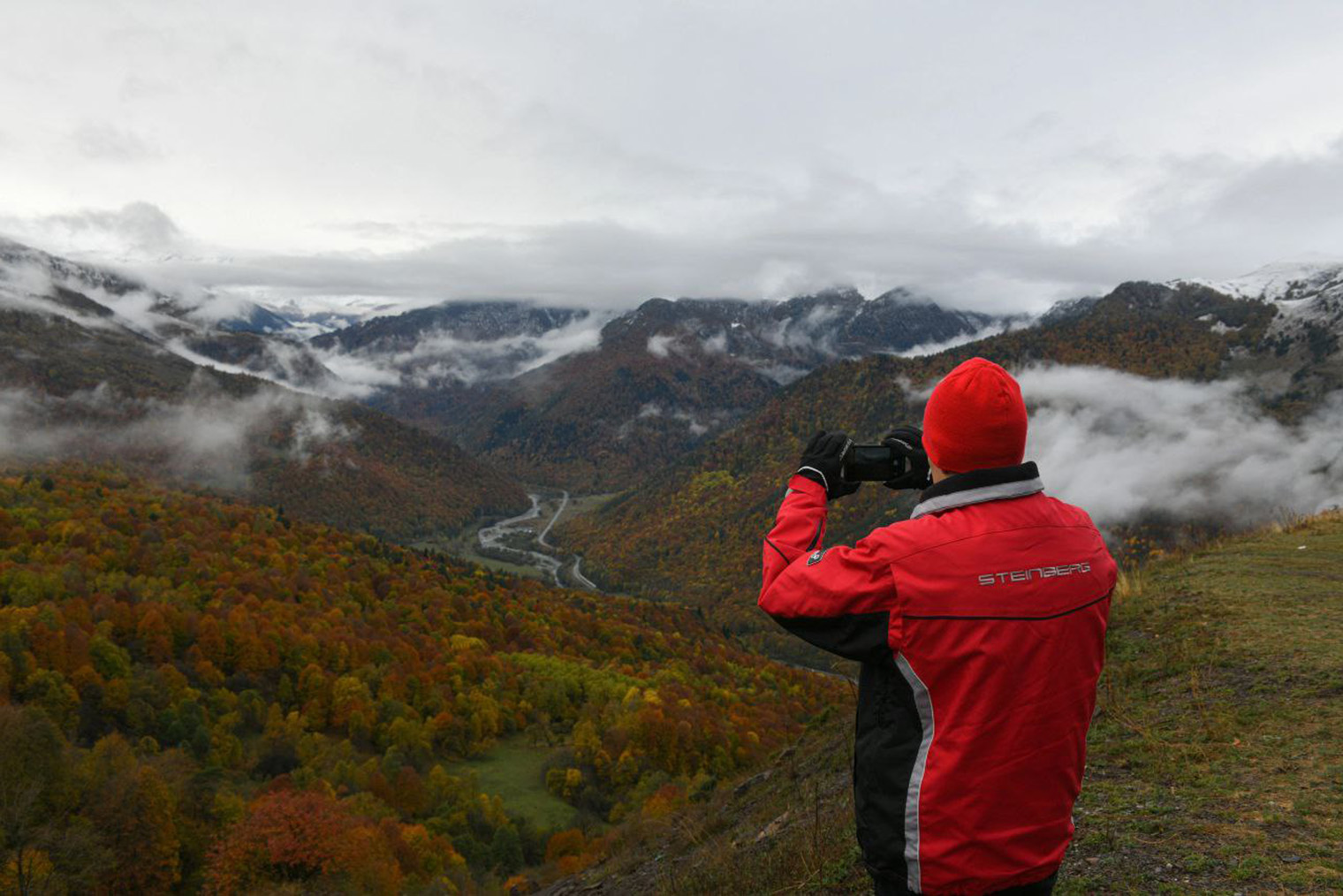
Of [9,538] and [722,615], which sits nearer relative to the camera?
[9,538]

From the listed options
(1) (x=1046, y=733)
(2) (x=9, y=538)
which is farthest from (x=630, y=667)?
(1) (x=1046, y=733)

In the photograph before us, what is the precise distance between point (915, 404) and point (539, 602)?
137 meters

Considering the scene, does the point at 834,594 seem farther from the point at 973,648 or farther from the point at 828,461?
the point at 828,461

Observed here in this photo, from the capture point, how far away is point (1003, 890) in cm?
247

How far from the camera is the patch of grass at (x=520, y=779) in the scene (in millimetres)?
48422

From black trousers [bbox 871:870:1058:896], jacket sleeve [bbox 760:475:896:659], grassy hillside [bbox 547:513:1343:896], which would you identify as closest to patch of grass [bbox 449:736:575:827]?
grassy hillside [bbox 547:513:1343:896]

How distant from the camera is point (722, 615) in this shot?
438 feet

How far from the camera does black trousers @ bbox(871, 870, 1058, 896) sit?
2.49 metres

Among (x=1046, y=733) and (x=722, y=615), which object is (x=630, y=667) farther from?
(x=1046, y=733)

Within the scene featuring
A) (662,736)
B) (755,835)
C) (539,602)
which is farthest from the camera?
(539,602)

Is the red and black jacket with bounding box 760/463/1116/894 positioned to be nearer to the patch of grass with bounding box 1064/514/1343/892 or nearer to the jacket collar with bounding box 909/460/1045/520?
the jacket collar with bounding box 909/460/1045/520

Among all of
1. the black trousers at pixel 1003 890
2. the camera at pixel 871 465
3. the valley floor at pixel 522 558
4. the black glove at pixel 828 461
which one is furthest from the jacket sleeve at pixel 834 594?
the valley floor at pixel 522 558

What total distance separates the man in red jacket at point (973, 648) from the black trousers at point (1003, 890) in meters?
0.01

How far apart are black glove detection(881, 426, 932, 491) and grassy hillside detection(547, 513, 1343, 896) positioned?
3.63m
